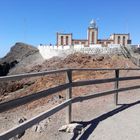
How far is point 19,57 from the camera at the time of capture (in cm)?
10012

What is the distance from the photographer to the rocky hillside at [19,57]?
79025 millimetres

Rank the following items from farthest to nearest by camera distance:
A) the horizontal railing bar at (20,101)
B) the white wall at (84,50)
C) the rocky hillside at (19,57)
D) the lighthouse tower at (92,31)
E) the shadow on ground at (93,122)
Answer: the lighthouse tower at (92,31)
the rocky hillside at (19,57)
the white wall at (84,50)
the shadow on ground at (93,122)
the horizontal railing bar at (20,101)

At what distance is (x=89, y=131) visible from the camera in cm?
783

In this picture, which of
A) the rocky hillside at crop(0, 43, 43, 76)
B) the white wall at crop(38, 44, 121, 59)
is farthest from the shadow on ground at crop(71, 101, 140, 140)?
the rocky hillside at crop(0, 43, 43, 76)

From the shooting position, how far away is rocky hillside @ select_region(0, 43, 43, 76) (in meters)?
79.0

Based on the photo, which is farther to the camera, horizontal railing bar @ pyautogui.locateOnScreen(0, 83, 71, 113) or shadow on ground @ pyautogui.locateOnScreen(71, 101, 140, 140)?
shadow on ground @ pyautogui.locateOnScreen(71, 101, 140, 140)

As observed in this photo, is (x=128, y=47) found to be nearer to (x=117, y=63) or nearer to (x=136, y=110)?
(x=117, y=63)

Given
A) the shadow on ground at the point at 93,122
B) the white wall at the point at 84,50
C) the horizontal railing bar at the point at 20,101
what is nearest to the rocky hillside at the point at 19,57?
the white wall at the point at 84,50

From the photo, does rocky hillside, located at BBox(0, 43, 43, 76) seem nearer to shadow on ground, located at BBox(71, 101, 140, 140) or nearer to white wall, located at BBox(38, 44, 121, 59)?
white wall, located at BBox(38, 44, 121, 59)

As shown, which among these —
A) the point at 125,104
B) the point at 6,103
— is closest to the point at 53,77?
the point at 125,104

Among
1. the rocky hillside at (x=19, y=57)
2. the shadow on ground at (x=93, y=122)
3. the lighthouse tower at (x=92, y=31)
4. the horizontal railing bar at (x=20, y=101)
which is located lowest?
the shadow on ground at (x=93, y=122)

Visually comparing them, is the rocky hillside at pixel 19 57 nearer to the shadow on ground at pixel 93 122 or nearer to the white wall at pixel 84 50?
the white wall at pixel 84 50

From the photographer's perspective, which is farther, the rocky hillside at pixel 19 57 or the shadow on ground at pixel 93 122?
the rocky hillside at pixel 19 57

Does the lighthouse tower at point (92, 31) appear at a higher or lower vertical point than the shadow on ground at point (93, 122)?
higher
